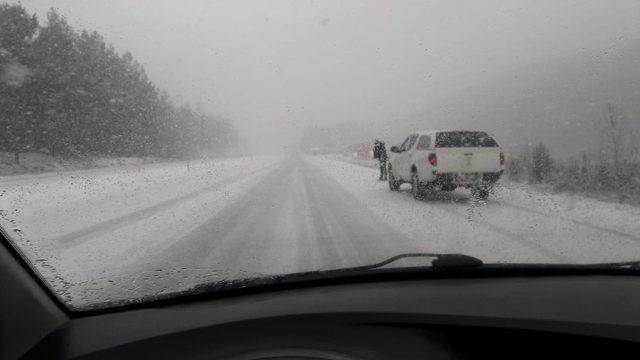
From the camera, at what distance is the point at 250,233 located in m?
8.14

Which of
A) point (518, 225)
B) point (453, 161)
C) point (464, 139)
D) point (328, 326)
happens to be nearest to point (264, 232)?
point (518, 225)

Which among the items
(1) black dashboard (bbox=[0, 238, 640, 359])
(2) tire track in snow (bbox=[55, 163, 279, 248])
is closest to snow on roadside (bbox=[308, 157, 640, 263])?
(1) black dashboard (bbox=[0, 238, 640, 359])

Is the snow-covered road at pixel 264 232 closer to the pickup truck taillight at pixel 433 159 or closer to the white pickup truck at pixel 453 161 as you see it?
the white pickup truck at pixel 453 161

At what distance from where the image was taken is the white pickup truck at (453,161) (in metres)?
10.9

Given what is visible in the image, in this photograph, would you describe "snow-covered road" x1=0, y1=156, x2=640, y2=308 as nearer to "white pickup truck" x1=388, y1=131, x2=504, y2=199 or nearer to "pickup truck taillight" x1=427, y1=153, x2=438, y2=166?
"white pickup truck" x1=388, y1=131, x2=504, y2=199

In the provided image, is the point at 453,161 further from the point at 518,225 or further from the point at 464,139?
the point at 518,225

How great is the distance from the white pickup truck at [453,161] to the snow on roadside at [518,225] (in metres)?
0.46

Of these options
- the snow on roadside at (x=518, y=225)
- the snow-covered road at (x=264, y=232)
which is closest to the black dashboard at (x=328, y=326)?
the snow-covered road at (x=264, y=232)

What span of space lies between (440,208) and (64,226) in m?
7.42

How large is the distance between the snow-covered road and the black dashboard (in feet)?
1.29

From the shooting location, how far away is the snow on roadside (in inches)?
256

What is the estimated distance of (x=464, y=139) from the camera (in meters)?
10.8

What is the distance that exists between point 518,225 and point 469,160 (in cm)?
289

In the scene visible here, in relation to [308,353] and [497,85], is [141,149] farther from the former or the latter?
[308,353]
